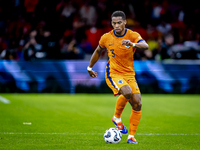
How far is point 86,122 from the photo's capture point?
321 inches

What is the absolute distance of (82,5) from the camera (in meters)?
16.2

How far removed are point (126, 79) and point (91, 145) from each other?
1.35 m

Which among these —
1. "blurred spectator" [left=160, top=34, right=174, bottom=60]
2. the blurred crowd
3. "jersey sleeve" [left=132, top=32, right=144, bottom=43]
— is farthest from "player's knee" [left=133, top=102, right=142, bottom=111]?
"blurred spectator" [left=160, top=34, right=174, bottom=60]

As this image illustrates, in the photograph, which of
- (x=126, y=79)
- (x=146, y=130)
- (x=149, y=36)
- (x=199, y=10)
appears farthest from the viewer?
(x=199, y=10)

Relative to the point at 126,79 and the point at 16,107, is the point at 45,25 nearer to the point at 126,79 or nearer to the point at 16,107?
the point at 16,107

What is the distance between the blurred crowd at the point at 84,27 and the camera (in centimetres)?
1421

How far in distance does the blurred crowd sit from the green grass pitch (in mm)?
1840

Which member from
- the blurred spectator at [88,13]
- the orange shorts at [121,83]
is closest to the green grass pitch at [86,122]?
the orange shorts at [121,83]

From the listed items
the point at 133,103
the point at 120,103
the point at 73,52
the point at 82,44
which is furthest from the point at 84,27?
the point at 133,103

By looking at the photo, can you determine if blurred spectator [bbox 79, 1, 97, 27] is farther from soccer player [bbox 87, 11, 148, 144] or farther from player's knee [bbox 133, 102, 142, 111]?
player's knee [bbox 133, 102, 142, 111]

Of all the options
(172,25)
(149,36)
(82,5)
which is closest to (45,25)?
(82,5)

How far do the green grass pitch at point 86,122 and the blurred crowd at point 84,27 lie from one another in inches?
72.4

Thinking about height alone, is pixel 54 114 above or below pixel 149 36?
below

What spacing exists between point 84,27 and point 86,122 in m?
7.95
